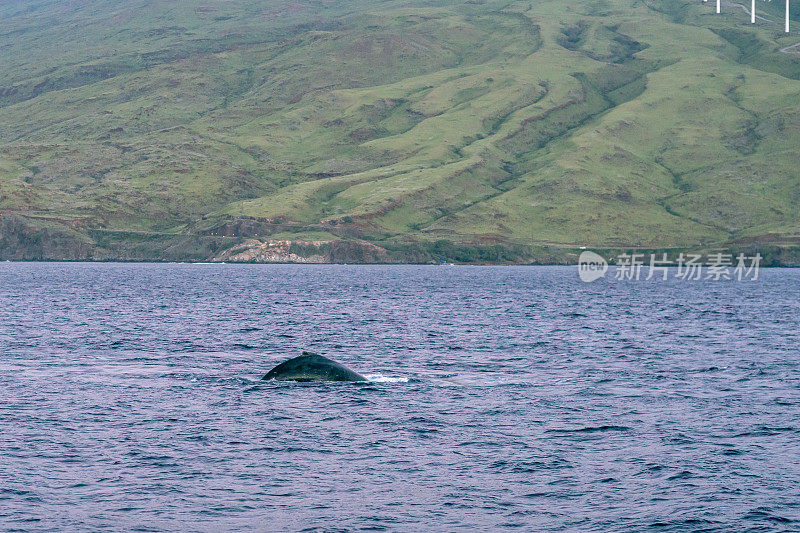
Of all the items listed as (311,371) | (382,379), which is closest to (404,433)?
(311,371)

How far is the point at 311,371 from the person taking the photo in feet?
166

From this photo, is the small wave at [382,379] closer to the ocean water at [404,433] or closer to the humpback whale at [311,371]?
the ocean water at [404,433]

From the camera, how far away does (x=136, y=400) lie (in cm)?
4484

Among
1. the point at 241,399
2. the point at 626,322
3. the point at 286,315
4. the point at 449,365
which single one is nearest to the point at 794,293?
the point at 626,322

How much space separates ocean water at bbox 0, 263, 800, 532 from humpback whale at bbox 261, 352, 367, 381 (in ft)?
3.62

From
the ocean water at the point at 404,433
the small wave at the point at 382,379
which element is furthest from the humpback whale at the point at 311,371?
the ocean water at the point at 404,433

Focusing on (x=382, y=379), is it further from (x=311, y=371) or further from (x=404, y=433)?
(x=404, y=433)

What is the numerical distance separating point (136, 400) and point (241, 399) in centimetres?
519

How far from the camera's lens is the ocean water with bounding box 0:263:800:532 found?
1040 inches

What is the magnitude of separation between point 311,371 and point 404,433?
14356 millimetres

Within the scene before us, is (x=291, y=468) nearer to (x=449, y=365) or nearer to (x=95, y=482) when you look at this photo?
(x=95, y=482)

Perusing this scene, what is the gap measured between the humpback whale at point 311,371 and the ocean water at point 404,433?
110cm

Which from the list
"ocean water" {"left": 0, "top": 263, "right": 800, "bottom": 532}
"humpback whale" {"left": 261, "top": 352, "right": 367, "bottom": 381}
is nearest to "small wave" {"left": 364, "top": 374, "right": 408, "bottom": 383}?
"ocean water" {"left": 0, "top": 263, "right": 800, "bottom": 532}

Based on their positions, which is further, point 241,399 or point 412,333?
point 412,333
